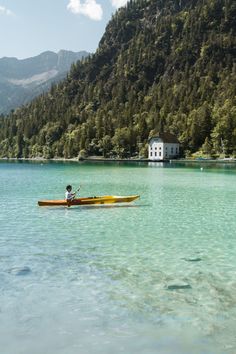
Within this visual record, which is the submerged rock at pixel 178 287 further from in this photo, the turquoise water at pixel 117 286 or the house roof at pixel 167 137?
the house roof at pixel 167 137

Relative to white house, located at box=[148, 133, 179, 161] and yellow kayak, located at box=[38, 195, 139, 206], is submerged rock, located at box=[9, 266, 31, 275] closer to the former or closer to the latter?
yellow kayak, located at box=[38, 195, 139, 206]

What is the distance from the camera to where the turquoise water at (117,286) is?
10.9 meters

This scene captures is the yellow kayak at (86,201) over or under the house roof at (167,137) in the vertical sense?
under

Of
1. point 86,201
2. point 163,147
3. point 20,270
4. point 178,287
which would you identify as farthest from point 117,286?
point 163,147

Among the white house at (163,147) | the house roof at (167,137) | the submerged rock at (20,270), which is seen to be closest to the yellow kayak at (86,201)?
the submerged rock at (20,270)

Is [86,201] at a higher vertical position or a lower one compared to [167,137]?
lower

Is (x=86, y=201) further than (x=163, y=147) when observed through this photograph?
Result: No

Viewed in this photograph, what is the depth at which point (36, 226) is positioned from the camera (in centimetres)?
2722

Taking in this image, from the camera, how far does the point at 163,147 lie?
187m

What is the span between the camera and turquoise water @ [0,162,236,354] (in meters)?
10.9

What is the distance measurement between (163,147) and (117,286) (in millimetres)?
173551

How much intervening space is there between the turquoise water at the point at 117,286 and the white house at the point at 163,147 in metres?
158

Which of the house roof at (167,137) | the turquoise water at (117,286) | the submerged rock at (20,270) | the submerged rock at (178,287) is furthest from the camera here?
the house roof at (167,137)

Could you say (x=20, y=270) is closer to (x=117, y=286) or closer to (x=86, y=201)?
(x=117, y=286)
